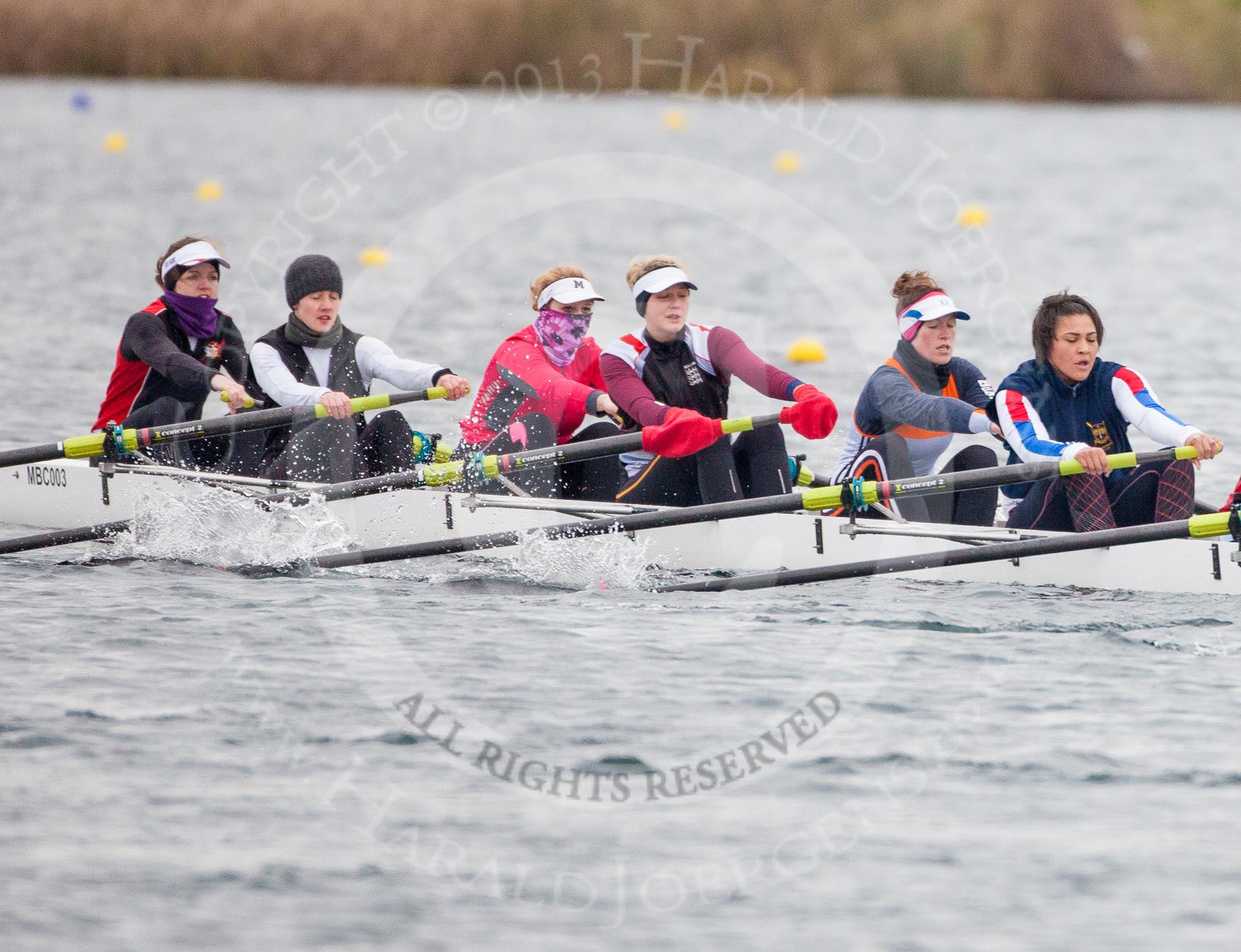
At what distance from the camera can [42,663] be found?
6.97 m

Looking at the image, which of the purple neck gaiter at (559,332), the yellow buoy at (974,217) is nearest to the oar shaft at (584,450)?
the purple neck gaiter at (559,332)

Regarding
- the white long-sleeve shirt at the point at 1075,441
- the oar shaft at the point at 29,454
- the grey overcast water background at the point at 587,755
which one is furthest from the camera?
the oar shaft at the point at 29,454

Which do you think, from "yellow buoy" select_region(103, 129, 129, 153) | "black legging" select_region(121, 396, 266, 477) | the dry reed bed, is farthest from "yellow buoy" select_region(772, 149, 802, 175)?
"black legging" select_region(121, 396, 266, 477)

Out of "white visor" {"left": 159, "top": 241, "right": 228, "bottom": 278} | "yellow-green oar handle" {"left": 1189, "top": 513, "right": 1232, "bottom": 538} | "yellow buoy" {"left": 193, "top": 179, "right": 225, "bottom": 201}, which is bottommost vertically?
"yellow-green oar handle" {"left": 1189, "top": 513, "right": 1232, "bottom": 538}

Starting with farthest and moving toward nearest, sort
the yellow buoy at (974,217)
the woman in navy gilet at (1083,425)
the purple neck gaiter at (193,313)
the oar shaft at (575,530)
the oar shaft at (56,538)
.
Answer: the yellow buoy at (974,217) → the purple neck gaiter at (193,313) → the oar shaft at (56,538) → the oar shaft at (575,530) → the woman in navy gilet at (1083,425)

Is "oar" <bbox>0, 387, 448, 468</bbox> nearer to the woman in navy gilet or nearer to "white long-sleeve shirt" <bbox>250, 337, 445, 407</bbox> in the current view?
"white long-sleeve shirt" <bbox>250, 337, 445, 407</bbox>

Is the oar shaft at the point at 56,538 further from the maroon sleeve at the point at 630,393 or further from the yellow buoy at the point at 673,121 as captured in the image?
the yellow buoy at the point at 673,121

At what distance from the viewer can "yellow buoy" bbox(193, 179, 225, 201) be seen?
2798 centimetres

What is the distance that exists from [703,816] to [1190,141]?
129 ft

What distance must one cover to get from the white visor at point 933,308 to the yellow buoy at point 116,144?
28799mm

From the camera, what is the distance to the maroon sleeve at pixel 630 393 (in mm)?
8047

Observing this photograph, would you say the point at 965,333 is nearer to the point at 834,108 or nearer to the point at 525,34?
the point at 525,34

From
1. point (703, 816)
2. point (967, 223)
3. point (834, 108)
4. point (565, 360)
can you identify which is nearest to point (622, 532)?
point (565, 360)

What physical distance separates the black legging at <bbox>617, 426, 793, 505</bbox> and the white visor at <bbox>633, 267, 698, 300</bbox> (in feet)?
2.52
